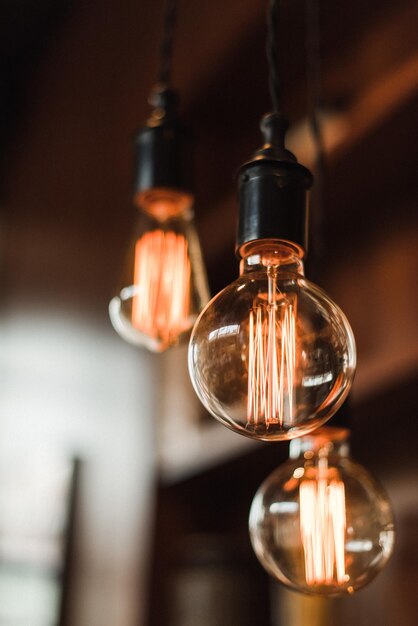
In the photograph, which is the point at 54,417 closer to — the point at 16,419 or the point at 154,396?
the point at 16,419

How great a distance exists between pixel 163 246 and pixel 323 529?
0.96 feet

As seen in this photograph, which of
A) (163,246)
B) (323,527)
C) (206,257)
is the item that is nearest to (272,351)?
(323,527)

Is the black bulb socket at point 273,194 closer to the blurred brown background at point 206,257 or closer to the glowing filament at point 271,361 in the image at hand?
the glowing filament at point 271,361

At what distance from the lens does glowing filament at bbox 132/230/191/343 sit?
72cm

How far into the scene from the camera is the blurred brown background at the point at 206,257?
118 centimetres

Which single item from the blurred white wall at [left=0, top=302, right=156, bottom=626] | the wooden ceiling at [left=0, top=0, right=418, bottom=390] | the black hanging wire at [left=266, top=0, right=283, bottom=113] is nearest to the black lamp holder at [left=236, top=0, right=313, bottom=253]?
the black hanging wire at [left=266, top=0, right=283, bottom=113]

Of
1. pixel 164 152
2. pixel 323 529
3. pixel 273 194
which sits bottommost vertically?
pixel 323 529

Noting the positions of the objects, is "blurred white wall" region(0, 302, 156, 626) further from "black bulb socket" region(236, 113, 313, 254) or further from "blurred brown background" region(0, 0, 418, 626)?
"black bulb socket" region(236, 113, 313, 254)

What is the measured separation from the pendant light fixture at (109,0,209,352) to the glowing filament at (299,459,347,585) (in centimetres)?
19

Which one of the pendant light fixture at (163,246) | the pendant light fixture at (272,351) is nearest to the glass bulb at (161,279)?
the pendant light fixture at (163,246)

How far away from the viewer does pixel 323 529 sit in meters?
0.59

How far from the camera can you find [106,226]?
6.12 ft

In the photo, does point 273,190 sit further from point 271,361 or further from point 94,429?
point 94,429

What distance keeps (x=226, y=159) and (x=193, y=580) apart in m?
0.77
